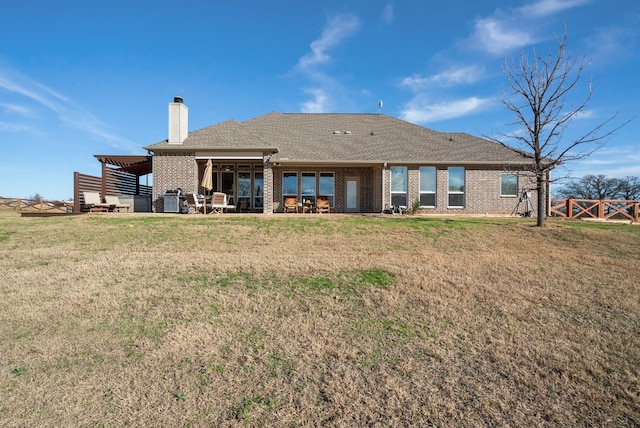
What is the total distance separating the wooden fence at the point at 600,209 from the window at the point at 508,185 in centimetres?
218

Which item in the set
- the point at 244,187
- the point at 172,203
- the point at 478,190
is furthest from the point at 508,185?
the point at 172,203

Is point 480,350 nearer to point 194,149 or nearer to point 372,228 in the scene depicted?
point 372,228

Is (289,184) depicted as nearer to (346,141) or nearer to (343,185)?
(343,185)

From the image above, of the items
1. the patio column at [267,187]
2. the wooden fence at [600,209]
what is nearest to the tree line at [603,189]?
the wooden fence at [600,209]

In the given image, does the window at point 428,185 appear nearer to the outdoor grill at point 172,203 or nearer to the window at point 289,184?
the window at point 289,184

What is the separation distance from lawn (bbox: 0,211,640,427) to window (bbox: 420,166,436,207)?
10.1 m

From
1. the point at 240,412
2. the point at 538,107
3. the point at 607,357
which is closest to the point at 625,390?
the point at 607,357

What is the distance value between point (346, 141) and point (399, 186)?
426 centimetres

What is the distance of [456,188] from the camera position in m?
18.2

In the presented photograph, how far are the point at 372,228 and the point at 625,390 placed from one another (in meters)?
7.87

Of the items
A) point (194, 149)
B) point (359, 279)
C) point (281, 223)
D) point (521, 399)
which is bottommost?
point (521, 399)

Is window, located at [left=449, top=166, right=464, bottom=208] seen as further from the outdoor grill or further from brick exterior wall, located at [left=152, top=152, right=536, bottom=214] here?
the outdoor grill

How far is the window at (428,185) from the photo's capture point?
59.3 feet

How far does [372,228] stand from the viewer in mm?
10859
